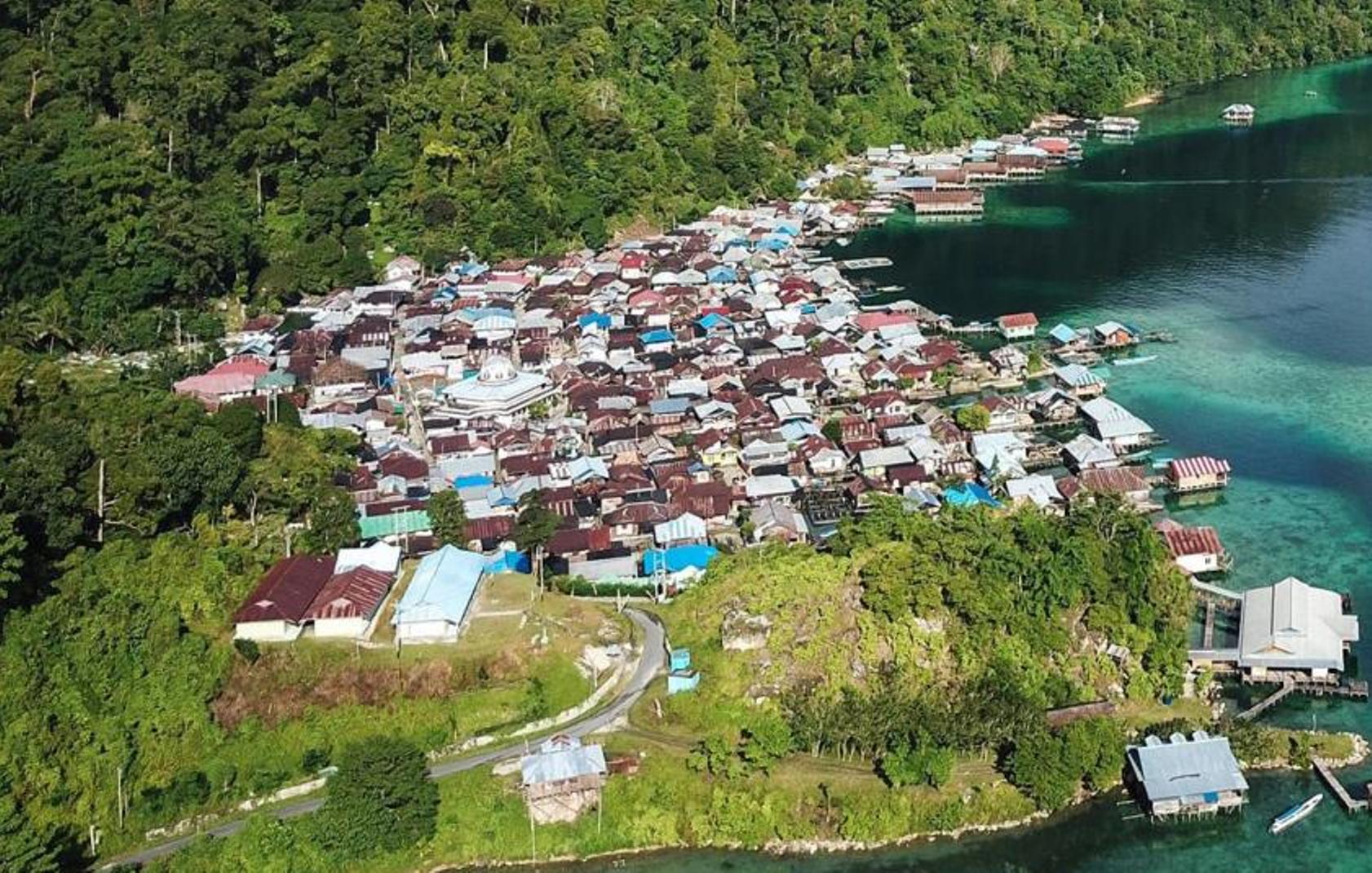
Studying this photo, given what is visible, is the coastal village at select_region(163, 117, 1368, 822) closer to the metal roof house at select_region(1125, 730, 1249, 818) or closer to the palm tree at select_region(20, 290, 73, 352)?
the metal roof house at select_region(1125, 730, 1249, 818)

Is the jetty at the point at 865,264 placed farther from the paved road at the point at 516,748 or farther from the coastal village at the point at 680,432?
the paved road at the point at 516,748

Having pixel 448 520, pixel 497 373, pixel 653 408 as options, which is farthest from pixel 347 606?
pixel 497 373

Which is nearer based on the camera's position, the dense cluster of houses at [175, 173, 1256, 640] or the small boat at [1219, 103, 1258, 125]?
the dense cluster of houses at [175, 173, 1256, 640]

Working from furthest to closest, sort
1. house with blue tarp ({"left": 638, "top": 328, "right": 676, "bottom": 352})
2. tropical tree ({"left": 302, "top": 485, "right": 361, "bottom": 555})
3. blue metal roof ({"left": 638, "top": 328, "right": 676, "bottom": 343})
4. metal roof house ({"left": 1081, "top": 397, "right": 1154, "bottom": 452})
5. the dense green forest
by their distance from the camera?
1. the dense green forest
2. blue metal roof ({"left": 638, "top": 328, "right": 676, "bottom": 343})
3. house with blue tarp ({"left": 638, "top": 328, "right": 676, "bottom": 352})
4. metal roof house ({"left": 1081, "top": 397, "right": 1154, "bottom": 452})
5. tropical tree ({"left": 302, "top": 485, "right": 361, "bottom": 555})

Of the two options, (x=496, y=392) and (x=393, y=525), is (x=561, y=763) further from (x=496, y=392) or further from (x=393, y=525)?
(x=496, y=392)

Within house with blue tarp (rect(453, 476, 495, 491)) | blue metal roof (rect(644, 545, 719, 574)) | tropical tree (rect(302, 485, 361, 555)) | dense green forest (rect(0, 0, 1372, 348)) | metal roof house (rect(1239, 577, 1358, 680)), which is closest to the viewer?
metal roof house (rect(1239, 577, 1358, 680))

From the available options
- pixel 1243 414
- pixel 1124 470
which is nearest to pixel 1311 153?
pixel 1243 414

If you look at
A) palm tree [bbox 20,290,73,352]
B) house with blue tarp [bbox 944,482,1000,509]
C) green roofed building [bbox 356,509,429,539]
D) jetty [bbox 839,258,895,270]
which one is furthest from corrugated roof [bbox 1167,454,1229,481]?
palm tree [bbox 20,290,73,352]

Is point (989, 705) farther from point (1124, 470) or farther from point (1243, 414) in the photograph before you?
point (1243, 414)
